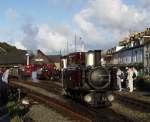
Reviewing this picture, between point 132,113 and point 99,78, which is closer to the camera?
point 132,113

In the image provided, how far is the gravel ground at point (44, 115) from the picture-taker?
1762 centimetres

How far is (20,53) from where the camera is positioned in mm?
128250

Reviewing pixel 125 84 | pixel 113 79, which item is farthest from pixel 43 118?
pixel 125 84

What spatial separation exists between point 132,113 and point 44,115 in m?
3.75

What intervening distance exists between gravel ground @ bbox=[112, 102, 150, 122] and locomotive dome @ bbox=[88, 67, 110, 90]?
1.24 m

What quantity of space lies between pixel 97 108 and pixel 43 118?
4134 millimetres

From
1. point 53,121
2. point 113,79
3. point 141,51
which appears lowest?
point 53,121

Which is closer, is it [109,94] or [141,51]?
[109,94]

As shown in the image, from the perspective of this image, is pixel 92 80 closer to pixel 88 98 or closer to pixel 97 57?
pixel 88 98

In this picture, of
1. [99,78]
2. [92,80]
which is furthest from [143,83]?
[92,80]

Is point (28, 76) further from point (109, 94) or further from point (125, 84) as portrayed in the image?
point (109, 94)

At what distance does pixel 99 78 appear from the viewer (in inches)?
869

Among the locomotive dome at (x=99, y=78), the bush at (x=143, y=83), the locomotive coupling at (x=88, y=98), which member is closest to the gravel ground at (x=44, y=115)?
the locomotive coupling at (x=88, y=98)

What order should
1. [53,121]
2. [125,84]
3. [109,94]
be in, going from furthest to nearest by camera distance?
[125,84]
[109,94]
[53,121]
